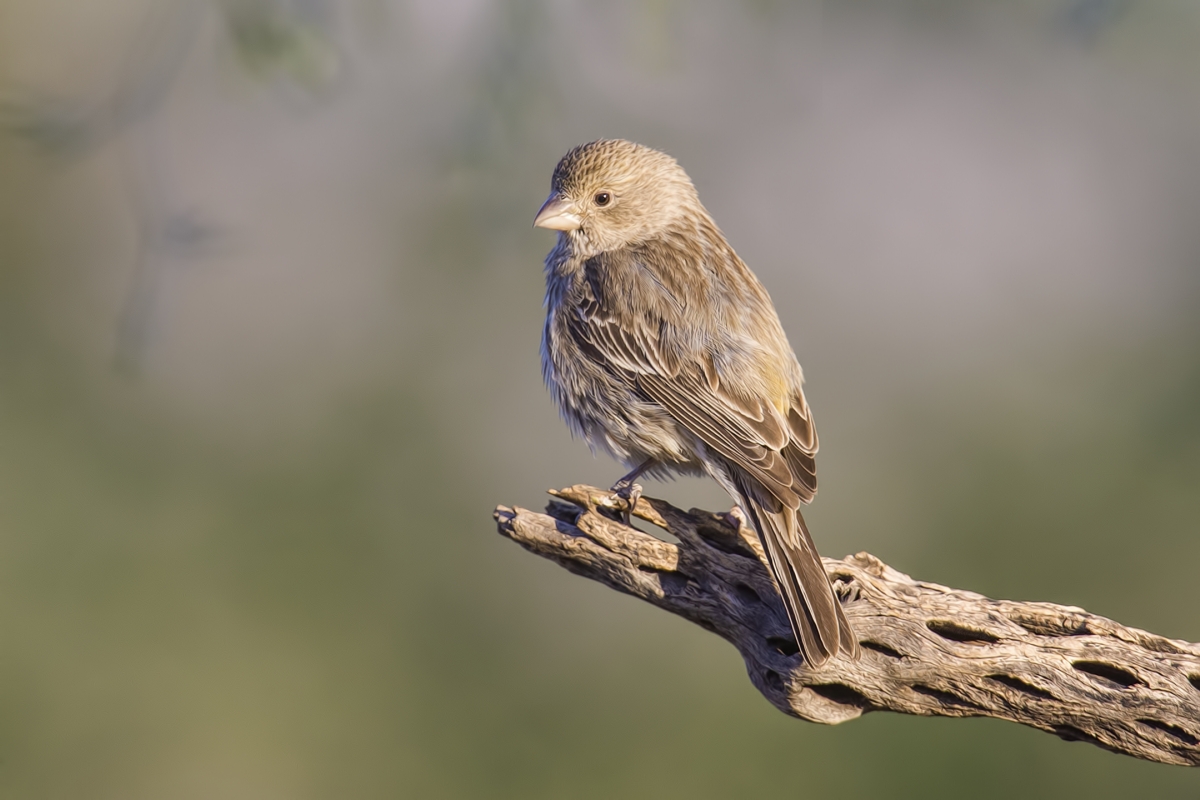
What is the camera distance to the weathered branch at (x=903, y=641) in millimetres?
3600

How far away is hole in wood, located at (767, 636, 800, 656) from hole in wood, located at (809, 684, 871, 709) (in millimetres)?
141

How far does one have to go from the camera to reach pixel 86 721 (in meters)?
7.48

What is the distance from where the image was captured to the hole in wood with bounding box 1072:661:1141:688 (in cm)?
364

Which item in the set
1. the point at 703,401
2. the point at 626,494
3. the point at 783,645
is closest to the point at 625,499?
the point at 626,494

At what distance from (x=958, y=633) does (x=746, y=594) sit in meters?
A: 0.75

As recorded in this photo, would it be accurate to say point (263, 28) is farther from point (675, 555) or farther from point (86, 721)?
point (86, 721)

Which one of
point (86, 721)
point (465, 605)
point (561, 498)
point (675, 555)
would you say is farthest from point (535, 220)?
point (86, 721)

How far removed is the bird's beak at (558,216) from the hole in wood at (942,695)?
2.60m

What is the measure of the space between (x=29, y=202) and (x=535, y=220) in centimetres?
603

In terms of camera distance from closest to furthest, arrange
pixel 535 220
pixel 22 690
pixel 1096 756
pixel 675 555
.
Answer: pixel 675 555 < pixel 535 220 < pixel 1096 756 < pixel 22 690

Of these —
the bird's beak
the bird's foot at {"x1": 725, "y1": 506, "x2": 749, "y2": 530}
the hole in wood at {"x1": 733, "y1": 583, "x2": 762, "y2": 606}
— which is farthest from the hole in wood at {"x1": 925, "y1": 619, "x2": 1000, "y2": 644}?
the bird's beak

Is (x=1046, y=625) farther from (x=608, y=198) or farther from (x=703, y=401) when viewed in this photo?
(x=608, y=198)

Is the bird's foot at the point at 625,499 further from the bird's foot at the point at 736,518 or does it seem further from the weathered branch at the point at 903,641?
the bird's foot at the point at 736,518

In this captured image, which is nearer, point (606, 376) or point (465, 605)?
point (606, 376)
